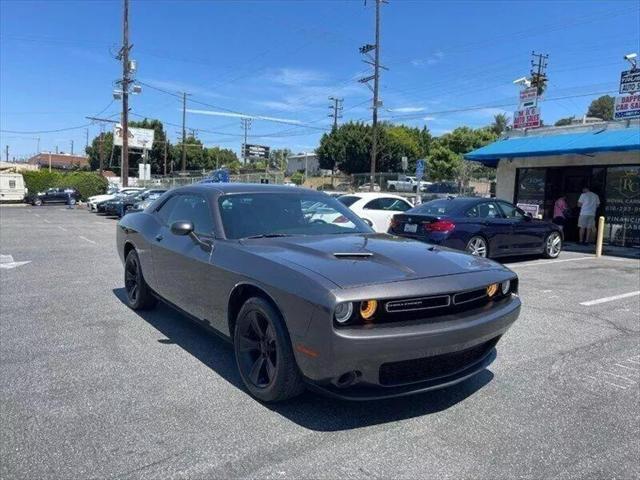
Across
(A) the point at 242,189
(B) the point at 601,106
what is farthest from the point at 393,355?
(B) the point at 601,106

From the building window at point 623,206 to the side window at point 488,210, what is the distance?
6104 mm

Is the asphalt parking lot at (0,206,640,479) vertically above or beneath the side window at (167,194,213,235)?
beneath

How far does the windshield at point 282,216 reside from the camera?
4.37 meters

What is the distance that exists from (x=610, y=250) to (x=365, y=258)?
12.9 meters

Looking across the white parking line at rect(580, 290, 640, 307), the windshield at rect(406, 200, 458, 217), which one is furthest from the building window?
the white parking line at rect(580, 290, 640, 307)

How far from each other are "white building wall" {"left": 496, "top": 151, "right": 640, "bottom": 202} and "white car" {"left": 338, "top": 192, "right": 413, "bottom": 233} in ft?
16.5

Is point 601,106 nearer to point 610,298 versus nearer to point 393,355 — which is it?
point 610,298

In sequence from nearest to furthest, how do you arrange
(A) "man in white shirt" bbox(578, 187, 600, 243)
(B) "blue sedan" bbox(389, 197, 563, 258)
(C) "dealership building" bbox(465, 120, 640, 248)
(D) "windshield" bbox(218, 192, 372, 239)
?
1. (D) "windshield" bbox(218, 192, 372, 239)
2. (B) "blue sedan" bbox(389, 197, 563, 258)
3. (C) "dealership building" bbox(465, 120, 640, 248)
4. (A) "man in white shirt" bbox(578, 187, 600, 243)

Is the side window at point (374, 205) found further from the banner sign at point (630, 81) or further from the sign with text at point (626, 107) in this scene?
the banner sign at point (630, 81)

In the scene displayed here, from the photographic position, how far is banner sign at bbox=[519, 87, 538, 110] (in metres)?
17.8

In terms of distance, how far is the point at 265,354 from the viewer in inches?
141

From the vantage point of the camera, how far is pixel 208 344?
4.90 m

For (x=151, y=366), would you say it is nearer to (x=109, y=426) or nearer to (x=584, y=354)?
(x=109, y=426)

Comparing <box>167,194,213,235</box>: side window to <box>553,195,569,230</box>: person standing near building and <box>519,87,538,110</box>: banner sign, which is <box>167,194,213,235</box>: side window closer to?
<box>553,195,569,230</box>: person standing near building
